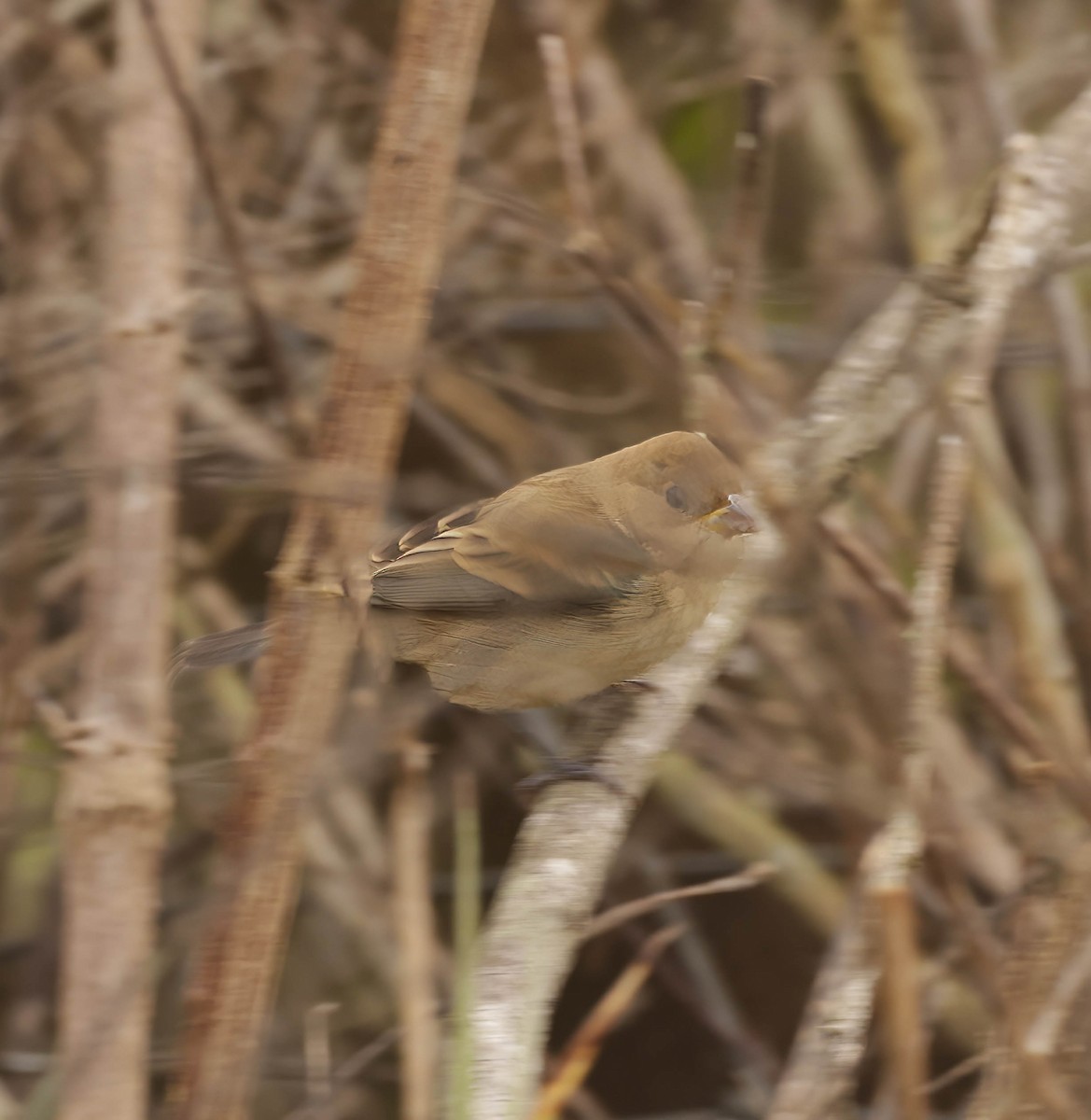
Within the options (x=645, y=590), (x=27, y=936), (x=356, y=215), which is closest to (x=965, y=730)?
(x=645, y=590)

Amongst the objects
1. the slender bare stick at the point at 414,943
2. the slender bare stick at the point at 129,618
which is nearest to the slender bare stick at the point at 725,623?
the slender bare stick at the point at 414,943

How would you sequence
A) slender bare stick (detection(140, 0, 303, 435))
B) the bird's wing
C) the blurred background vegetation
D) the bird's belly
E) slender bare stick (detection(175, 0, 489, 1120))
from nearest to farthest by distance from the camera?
slender bare stick (detection(175, 0, 489, 1120)) → slender bare stick (detection(140, 0, 303, 435)) → the bird's belly → the bird's wing → the blurred background vegetation

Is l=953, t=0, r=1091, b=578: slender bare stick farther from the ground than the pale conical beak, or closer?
farther from the ground

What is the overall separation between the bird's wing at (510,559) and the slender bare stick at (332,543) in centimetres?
72

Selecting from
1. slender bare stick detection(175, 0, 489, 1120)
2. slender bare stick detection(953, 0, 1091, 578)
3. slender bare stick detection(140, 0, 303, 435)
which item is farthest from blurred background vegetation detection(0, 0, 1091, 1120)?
slender bare stick detection(175, 0, 489, 1120)

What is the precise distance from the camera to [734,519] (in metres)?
2.56

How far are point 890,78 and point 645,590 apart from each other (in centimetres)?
213

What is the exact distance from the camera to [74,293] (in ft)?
12.2

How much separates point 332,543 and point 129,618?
644mm

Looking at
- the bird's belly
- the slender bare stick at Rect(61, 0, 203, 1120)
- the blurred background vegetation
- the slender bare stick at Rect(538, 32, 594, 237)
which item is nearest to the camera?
the slender bare stick at Rect(61, 0, 203, 1120)

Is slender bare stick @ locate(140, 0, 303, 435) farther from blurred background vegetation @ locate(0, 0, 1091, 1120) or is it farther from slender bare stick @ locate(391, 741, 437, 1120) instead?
slender bare stick @ locate(391, 741, 437, 1120)

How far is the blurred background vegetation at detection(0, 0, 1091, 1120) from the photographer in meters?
3.24

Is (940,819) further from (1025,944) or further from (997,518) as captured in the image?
(1025,944)

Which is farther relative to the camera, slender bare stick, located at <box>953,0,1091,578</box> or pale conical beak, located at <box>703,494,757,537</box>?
slender bare stick, located at <box>953,0,1091,578</box>
